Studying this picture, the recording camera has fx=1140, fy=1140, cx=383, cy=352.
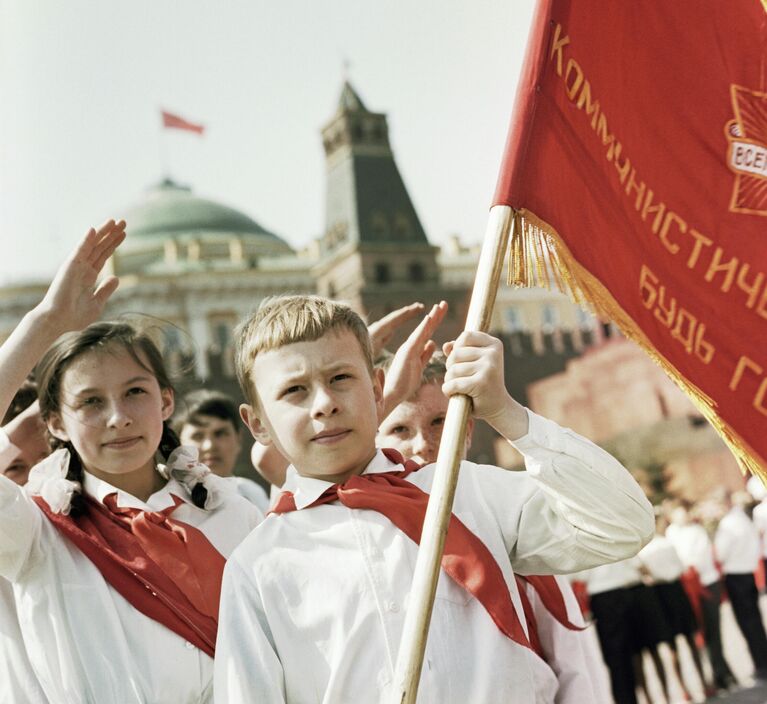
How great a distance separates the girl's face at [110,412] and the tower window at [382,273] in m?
43.7

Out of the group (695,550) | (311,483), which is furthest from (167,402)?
(695,550)

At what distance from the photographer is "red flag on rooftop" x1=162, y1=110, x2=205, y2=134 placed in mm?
51219

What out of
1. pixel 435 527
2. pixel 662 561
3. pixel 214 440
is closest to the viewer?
pixel 435 527

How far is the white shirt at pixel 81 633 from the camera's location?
6.39ft

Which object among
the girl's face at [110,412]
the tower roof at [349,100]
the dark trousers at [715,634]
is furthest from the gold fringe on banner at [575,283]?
the tower roof at [349,100]

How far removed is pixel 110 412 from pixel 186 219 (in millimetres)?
56596

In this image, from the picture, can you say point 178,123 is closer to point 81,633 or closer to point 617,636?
point 617,636

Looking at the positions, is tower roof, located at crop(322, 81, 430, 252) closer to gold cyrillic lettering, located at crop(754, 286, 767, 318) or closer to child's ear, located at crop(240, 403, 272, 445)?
gold cyrillic lettering, located at crop(754, 286, 767, 318)

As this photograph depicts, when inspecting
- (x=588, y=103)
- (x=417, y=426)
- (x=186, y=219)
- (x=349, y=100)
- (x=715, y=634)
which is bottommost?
(x=715, y=634)

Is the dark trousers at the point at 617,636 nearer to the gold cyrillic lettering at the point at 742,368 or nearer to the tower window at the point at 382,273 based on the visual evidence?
the gold cyrillic lettering at the point at 742,368

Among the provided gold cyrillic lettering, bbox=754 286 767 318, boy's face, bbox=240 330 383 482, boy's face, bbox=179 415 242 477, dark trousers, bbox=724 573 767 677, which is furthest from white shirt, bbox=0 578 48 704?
dark trousers, bbox=724 573 767 677

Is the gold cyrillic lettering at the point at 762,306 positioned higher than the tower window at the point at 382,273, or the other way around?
the tower window at the point at 382,273

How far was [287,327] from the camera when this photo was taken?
179 centimetres

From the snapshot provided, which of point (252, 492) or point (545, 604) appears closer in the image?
point (545, 604)
